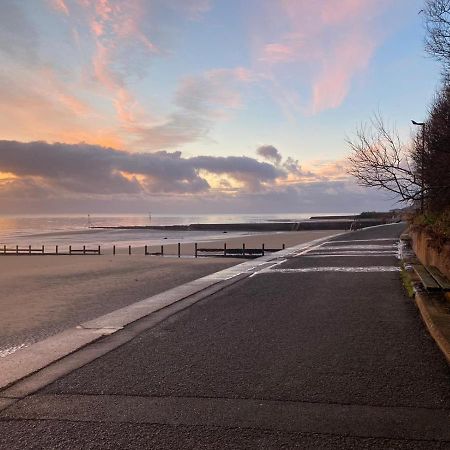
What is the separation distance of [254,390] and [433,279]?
243 inches

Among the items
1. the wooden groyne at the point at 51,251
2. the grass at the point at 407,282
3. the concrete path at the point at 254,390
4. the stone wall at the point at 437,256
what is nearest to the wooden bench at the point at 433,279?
the stone wall at the point at 437,256

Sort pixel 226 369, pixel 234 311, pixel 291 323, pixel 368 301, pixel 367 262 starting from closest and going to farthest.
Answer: pixel 226 369 < pixel 291 323 < pixel 234 311 < pixel 368 301 < pixel 367 262

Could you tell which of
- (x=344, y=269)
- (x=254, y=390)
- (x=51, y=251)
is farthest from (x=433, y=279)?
(x=51, y=251)

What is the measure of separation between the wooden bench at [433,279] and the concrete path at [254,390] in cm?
110

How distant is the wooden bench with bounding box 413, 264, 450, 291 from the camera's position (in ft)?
28.2

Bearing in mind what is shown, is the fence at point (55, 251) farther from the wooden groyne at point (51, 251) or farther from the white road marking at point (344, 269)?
the white road marking at point (344, 269)

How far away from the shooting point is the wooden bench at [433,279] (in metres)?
8.61

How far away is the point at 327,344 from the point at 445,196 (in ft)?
29.4

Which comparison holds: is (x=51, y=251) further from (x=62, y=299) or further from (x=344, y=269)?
(x=344, y=269)

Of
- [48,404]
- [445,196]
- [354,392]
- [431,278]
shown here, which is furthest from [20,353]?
[445,196]

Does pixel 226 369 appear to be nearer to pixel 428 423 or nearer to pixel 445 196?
pixel 428 423

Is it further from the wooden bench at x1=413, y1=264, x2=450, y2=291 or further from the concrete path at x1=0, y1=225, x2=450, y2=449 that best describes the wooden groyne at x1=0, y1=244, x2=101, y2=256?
the concrete path at x1=0, y1=225, x2=450, y2=449

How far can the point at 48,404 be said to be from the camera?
171 inches

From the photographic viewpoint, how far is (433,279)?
9.46 metres
